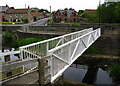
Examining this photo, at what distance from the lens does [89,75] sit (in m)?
15.5

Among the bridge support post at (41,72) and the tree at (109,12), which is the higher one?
the tree at (109,12)

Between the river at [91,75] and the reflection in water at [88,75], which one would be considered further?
the reflection in water at [88,75]

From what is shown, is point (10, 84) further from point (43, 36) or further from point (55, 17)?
point (55, 17)

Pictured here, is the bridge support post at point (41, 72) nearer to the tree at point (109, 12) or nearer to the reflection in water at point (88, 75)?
the reflection in water at point (88, 75)

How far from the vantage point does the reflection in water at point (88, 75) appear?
45.9ft

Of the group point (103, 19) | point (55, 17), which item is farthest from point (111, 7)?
point (55, 17)

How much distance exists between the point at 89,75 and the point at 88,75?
0.36 ft

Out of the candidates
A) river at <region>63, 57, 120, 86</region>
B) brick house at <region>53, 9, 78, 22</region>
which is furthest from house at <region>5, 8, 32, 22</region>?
river at <region>63, 57, 120, 86</region>

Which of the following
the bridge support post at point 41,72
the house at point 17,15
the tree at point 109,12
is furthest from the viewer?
the house at point 17,15

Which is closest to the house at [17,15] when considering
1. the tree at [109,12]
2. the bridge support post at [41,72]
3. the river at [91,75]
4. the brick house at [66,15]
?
the brick house at [66,15]

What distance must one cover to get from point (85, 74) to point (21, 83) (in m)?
12.4

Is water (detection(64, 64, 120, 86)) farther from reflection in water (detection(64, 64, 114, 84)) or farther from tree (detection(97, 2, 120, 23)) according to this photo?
tree (detection(97, 2, 120, 23))

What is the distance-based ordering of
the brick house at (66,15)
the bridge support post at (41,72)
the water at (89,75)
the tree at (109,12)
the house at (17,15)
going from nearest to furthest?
the bridge support post at (41,72) < the water at (89,75) < the tree at (109,12) < the brick house at (66,15) < the house at (17,15)

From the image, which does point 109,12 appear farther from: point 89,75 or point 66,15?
point 66,15
